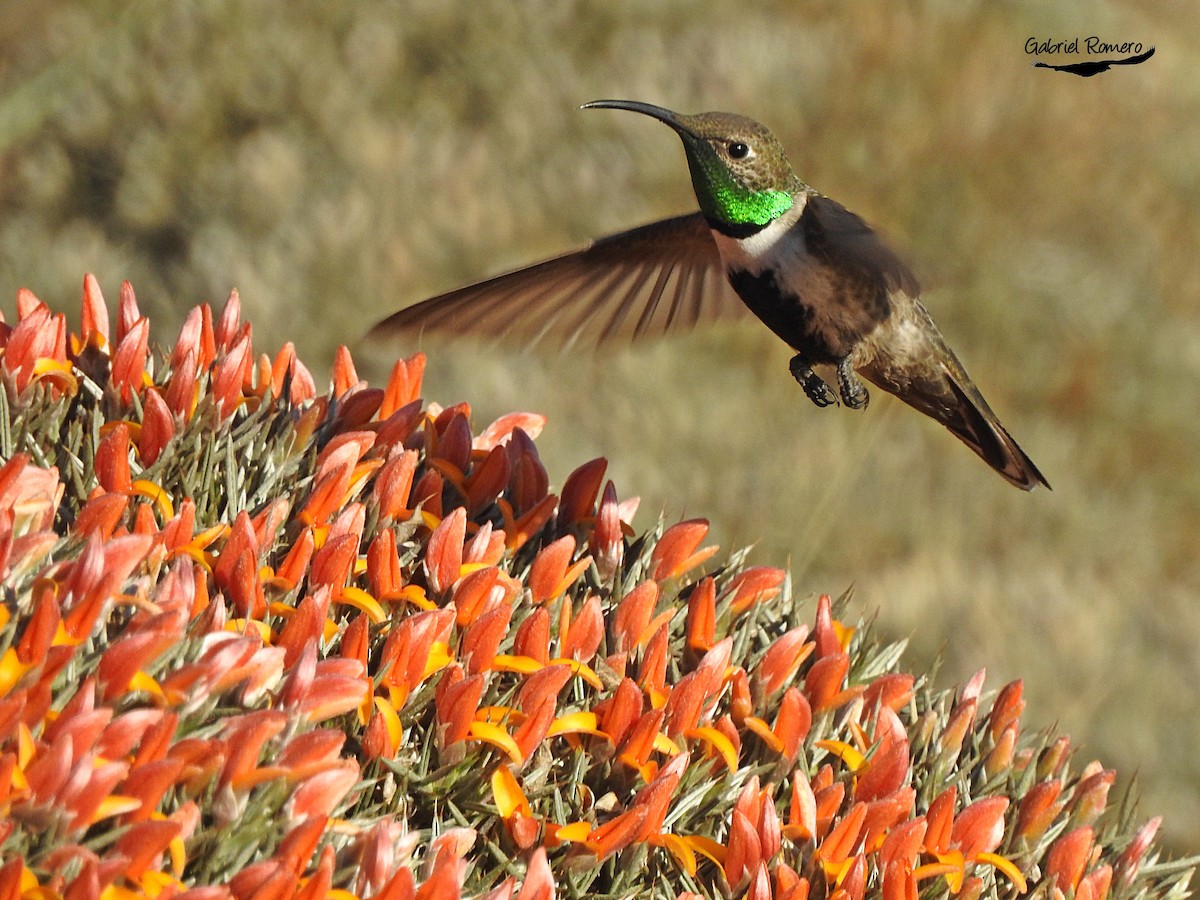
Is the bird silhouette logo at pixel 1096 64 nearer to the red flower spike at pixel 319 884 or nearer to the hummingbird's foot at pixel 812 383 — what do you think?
the hummingbird's foot at pixel 812 383

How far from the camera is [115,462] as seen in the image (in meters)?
2.40

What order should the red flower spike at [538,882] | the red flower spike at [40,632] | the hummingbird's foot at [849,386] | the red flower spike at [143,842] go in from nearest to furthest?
the red flower spike at [143,842], the red flower spike at [40,632], the red flower spike at [538,882], the hummingbird's foot at [849,386]

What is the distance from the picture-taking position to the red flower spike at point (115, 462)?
239 centimetres

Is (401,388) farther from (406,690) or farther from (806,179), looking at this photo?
(806,179)

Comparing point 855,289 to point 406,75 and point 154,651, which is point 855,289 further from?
point 406,75

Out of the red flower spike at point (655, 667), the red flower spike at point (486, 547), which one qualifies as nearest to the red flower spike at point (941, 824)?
the red flower spike at point (655, 667)

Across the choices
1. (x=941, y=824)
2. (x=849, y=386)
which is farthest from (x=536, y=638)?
(x=849, y=386)

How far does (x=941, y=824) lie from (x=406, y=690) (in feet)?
3.10

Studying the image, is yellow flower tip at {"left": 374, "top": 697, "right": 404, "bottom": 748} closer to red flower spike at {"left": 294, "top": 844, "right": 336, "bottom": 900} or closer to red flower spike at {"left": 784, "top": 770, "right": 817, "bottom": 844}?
red flower spike at {"left": 294, "top": 844, "right": 336, "bottom": 900}

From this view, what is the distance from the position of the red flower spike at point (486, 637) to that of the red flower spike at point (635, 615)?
0.32 m

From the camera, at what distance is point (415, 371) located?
10.0ft

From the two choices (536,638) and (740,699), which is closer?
(536,638)

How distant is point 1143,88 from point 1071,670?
4693 millimetres
